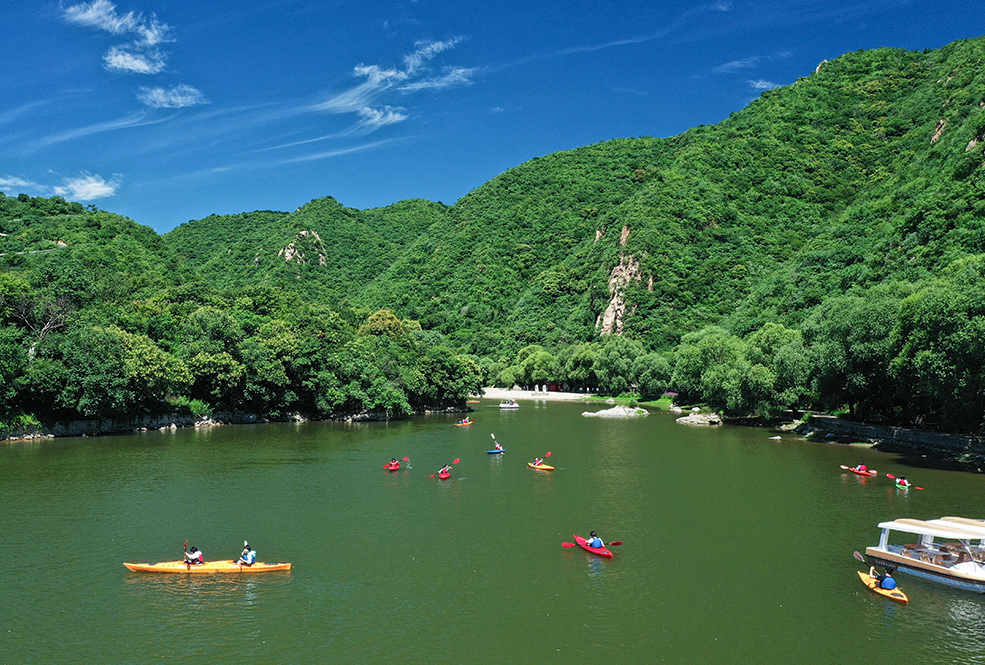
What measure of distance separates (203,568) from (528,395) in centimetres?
11512

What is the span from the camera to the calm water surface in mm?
19531

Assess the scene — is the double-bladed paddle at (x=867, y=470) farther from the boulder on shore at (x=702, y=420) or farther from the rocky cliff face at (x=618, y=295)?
the rocky cliff face at (x=618, y=295)

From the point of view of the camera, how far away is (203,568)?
25.1 m

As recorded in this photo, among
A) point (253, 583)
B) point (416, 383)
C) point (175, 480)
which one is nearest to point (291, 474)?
point (175, 480)

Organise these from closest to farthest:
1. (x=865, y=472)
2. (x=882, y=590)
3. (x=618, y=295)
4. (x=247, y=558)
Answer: (x=882, y=590)
(x=247, y=558)
(x=865, y=472)
(x=618, y=295)

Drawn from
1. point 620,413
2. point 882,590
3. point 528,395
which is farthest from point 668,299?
point 882,590

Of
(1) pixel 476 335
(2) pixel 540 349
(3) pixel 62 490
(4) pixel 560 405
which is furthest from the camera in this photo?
(1) pixel 476 335

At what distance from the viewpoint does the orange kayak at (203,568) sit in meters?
25.0

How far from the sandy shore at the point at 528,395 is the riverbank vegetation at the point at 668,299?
368cm

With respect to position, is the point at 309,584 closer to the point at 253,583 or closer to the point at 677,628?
the point at 253,583

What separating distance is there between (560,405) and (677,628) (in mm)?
94986

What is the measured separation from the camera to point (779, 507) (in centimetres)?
3531

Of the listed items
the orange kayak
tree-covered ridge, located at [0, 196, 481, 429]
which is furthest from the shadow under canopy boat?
tree-covered ridge, located at [0, 196, 481, 429]

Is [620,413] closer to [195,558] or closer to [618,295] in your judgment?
[618,295]
